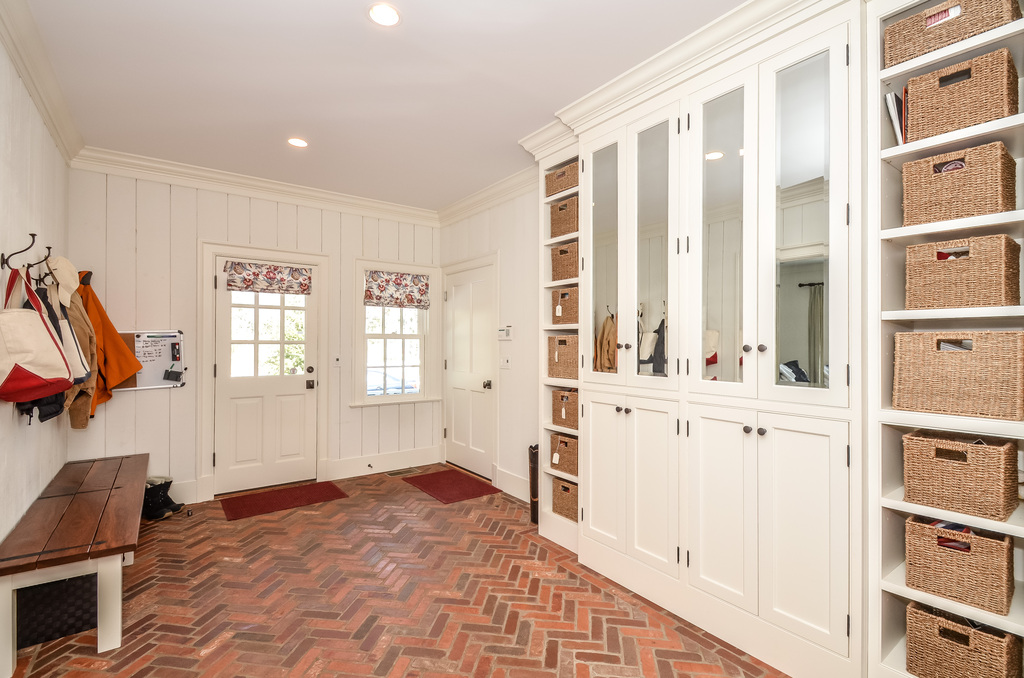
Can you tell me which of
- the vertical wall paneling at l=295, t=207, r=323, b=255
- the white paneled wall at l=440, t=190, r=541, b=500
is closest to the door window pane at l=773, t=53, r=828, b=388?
the white paneled wall at l=440, t=190, r=541, b=500

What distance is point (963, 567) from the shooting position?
1.60 metres

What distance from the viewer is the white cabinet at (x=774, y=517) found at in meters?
1.89

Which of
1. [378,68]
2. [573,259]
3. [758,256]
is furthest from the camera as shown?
[573,259]

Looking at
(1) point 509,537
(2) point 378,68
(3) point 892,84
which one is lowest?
(1) point 509,537

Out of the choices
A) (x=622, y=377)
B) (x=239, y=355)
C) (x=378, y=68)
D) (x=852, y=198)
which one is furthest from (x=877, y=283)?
(x=239, y=355)

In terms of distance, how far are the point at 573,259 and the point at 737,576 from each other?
203cm

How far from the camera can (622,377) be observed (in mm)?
2775

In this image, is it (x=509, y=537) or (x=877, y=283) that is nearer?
(x=877, y=283)

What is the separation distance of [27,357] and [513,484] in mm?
3293

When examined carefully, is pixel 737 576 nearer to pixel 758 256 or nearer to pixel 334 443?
pixel 758 256

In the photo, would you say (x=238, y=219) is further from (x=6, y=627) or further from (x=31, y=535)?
(x=6, y=627)

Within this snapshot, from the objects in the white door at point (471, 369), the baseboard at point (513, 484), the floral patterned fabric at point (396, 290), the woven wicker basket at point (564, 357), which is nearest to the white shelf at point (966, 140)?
A: the woven wicker basket at point (564, 357)

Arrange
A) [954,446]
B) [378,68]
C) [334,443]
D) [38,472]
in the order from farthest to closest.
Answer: [334,443]
[38,472]
[378,68]
[954,446]

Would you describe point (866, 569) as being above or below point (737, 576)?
above
